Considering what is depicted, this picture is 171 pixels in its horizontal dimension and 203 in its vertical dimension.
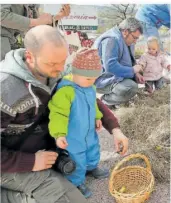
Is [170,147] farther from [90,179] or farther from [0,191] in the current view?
[0,191]

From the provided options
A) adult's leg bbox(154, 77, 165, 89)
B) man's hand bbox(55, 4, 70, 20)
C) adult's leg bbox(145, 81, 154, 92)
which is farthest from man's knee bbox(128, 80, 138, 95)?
man's hand bbox(55, 4, 70, 20)

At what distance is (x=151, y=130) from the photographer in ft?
8.58

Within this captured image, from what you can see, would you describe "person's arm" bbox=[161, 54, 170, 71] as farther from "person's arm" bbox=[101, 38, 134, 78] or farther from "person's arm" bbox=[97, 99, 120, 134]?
"person's arm" bbox=[97, 99, 120, 134]

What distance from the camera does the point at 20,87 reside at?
1.54m

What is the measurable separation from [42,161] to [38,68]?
1.31 feet

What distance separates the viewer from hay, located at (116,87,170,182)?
2236 mm

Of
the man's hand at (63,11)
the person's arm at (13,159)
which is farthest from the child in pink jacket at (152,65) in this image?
the person's arm at (13,159)

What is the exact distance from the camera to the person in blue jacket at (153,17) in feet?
11.5

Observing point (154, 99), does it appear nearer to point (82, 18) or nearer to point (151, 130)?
point (151, 130)

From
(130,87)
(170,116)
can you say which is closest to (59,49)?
(170,116)

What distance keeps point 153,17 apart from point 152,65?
0.46 meters

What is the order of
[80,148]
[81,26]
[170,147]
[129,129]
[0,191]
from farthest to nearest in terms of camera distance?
[81,26]
[129,129]
[170,147]
[80,148]
[0,191]

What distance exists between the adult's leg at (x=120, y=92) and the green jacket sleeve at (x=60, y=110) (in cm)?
143

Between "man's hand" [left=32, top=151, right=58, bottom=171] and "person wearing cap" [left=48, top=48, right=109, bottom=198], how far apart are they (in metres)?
0.06
